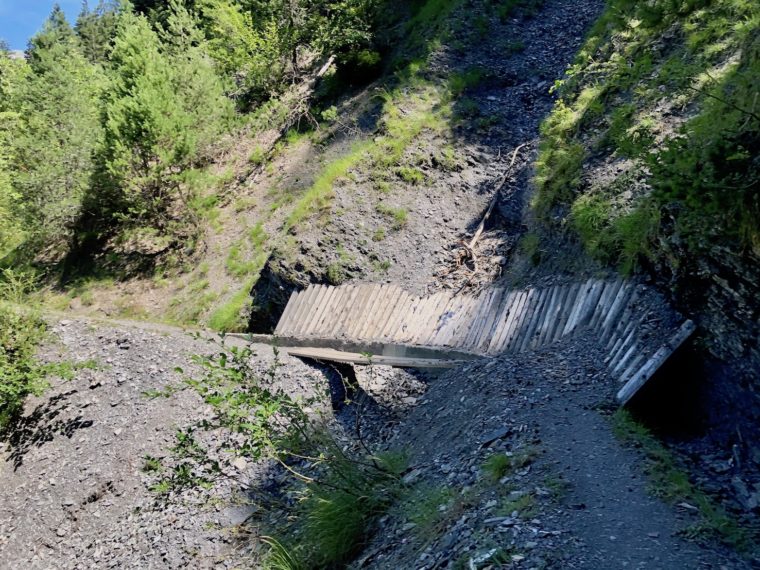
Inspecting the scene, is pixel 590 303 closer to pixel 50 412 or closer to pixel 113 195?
pixel 50 412

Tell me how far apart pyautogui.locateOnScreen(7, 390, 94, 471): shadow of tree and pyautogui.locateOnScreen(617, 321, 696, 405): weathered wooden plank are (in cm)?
878

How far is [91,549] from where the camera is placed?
8289 mm

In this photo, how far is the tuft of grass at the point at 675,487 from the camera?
397 centimetres

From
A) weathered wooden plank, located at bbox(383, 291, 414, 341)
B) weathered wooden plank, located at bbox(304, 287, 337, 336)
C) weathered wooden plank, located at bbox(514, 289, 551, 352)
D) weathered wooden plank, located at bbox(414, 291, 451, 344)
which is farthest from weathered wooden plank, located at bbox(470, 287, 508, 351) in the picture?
weathered wooden plank, located at bbox(304, 287, 337, 336)

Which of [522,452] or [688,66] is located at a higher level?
[688,66]

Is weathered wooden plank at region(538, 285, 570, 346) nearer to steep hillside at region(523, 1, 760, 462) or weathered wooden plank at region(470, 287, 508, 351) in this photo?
steep hillside at region(523, 1, 760, 462)

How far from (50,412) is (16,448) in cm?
79

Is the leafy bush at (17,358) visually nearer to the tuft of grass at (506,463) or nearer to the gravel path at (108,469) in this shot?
the gravel path at (108,469)

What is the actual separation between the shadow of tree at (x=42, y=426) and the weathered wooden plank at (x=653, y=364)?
28.8ft

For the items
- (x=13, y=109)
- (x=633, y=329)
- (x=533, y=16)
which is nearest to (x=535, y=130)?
(x=533, y=16)

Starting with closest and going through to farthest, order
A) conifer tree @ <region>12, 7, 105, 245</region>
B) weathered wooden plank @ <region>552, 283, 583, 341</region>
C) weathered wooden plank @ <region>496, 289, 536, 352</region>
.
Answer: weathered wooden plank @ <region>552, 283, 583, 341</region> → weathered wooden plank @ <region>496, 289, 536, 352</region> → conifer tree @ <region>12, 7, 105, 245</region>

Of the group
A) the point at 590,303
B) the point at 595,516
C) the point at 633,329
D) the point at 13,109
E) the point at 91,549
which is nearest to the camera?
the point at 595,516

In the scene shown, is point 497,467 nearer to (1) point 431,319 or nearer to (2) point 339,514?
(2) point 339,514

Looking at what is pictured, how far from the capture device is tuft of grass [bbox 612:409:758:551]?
3975mm
